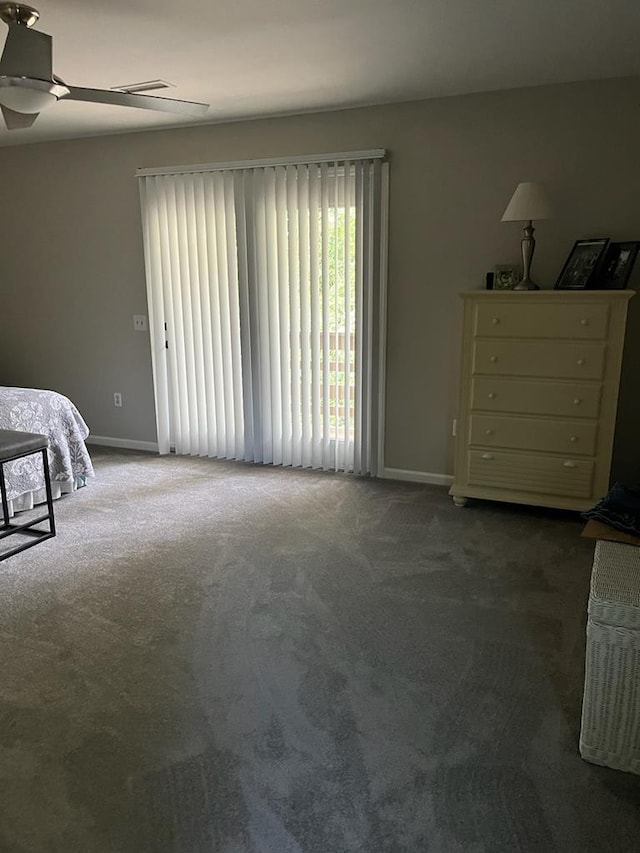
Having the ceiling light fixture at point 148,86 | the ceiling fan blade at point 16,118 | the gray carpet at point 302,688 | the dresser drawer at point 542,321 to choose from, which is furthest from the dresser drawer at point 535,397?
the ceiling fan blade at point 16,118

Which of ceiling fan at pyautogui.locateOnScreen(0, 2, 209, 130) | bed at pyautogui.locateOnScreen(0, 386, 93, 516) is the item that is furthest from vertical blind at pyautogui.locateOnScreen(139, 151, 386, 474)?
ceiling fan at pyautogui.locateOnScreen(0, 2, 209, 130)

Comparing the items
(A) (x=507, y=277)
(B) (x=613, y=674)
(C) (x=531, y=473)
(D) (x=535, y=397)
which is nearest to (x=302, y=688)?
(B) (x=613, y=674)

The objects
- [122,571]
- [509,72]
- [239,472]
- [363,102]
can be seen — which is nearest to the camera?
[122,571]

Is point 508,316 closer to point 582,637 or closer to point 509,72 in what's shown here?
point 509,72

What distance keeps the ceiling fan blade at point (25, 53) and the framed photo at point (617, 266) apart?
2.76 meters

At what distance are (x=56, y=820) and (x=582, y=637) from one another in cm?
189

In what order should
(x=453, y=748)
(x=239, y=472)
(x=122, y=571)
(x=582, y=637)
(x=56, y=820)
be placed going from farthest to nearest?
(x=239, y=472), (x=122, y=571), (x=582, y=637), (x=453, y=748), (x=56, y=820)

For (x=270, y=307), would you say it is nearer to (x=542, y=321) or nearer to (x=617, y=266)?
(x=542, y=321)

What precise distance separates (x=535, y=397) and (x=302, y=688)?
2062 mm

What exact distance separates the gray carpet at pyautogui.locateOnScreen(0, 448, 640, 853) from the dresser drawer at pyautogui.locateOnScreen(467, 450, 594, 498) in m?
0.20

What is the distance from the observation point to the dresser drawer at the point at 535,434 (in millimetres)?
3367

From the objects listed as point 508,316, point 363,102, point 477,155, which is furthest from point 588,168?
point 363,102

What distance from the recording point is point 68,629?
2543 millimetres

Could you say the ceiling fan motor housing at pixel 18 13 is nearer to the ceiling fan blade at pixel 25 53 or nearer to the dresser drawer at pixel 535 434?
the ceiling fan blade at pixel 25 53
